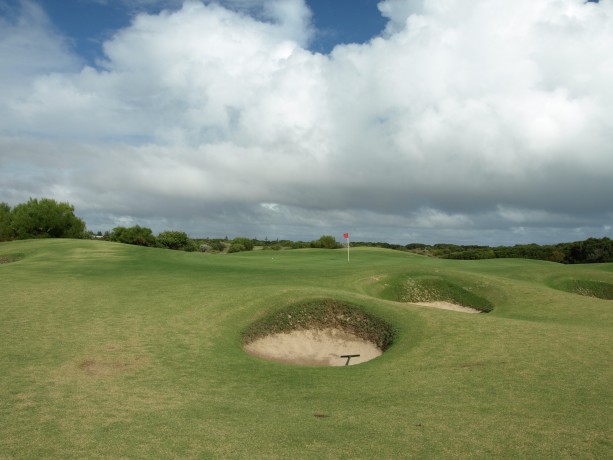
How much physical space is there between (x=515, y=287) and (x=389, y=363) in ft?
50.4

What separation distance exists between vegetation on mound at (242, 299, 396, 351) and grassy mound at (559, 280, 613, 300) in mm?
18373

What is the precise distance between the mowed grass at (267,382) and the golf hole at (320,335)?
18.8 inches

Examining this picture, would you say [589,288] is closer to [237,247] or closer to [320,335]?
[320,335]

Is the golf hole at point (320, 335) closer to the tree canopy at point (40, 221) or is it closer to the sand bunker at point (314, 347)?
the sand bunker at point (314, 347)

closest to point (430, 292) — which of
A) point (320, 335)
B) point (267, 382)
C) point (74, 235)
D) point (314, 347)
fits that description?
point (320, 335)

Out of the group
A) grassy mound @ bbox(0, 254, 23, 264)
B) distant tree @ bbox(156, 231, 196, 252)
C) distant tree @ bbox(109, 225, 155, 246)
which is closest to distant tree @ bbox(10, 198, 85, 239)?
distant tree @ bbox(109, 225, 155, 246)

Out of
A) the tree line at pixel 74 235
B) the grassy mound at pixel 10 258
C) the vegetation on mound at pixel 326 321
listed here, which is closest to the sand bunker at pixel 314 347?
the vegetation on mound at pixel 326 321

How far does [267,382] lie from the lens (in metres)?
11.9

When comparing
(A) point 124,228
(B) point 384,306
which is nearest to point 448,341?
(B) point 384,306

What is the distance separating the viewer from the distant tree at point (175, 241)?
8841 cm

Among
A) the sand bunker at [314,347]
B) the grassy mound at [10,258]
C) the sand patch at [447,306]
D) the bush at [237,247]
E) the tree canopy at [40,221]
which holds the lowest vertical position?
the sand bunker at [314,347]

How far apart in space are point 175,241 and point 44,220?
24532 millimetres

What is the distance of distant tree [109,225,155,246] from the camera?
85500 millimetres

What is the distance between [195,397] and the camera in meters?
10.2
